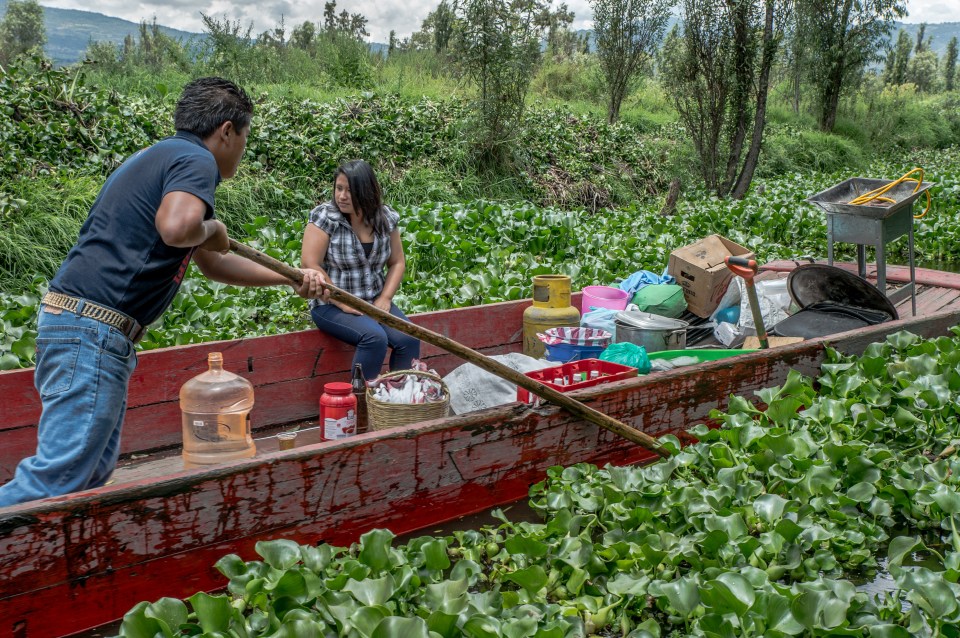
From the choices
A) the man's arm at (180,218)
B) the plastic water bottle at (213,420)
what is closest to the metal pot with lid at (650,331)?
the plastic water bottle at (213,420)

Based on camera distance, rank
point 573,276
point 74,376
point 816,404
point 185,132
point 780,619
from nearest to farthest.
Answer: point 780,619 → point 74,376 → point 185,132 → point 816,404 → point 573,276

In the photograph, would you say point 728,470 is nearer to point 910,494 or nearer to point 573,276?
point 910,494

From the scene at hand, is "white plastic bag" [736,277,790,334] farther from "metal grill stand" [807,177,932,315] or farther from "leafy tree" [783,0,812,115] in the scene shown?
"leafy tree" [783,0,812,115]

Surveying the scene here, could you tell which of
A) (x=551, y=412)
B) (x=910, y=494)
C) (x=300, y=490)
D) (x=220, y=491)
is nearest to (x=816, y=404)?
(x=910, y=494)

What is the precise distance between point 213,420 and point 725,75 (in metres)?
10.0

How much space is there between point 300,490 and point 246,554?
243 millimetres

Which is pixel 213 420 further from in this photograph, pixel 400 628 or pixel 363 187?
pixel 400 628

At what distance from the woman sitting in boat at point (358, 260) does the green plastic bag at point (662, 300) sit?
1.37m

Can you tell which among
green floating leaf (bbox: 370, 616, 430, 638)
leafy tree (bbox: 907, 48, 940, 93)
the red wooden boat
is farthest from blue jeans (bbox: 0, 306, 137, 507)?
leafy tree (bbox: 907, 48, 940, 93)

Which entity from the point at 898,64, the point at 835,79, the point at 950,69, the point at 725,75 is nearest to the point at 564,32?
the point at 898,64

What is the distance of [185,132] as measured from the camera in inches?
98.3

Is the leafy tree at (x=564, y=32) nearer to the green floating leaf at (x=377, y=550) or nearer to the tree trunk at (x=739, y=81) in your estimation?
the tree trunk at (x=739, y=81)

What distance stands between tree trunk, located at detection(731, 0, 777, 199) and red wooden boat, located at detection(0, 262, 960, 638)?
24.2 feet

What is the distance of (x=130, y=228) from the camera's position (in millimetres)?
→ 2350
